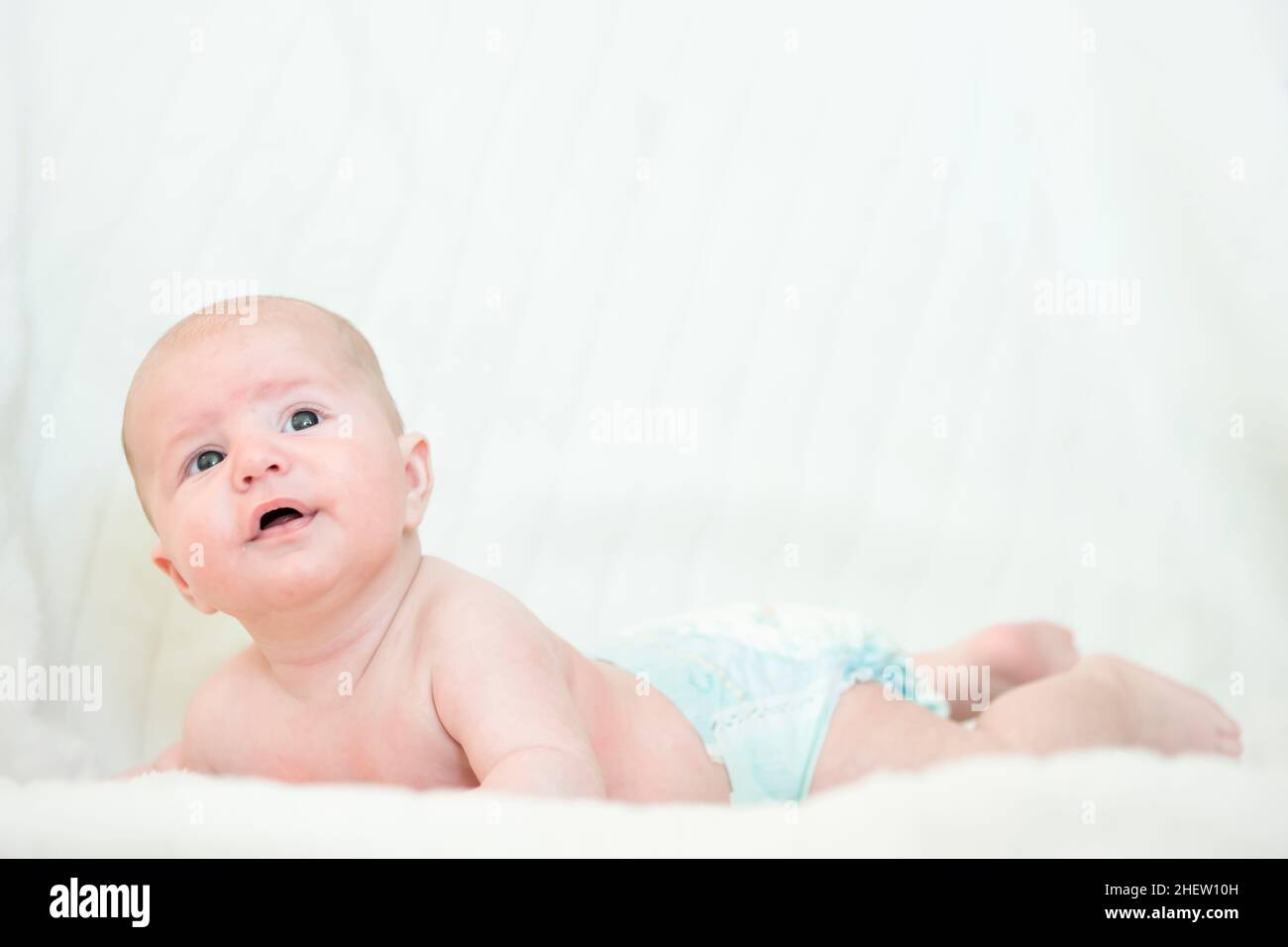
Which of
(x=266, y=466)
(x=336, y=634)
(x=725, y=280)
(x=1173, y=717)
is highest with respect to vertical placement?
(x=725, y=280)

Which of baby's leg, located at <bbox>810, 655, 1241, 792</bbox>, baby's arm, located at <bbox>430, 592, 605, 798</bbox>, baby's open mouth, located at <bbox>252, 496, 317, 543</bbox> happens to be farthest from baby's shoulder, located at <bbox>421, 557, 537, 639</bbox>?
baby's leg, located at <bbox>810, 655, 1241, 792</bbox>

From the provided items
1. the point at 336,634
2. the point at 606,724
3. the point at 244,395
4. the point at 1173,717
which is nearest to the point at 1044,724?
the point at 1173,717

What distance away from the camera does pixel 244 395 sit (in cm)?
105

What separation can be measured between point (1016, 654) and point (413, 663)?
→ 25.8 inches

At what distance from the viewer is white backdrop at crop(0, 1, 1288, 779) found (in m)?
1.56

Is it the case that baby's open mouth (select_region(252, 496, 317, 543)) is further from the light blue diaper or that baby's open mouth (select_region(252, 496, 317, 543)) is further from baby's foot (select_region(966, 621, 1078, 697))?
baby's foot (select_region(966, 621, 1078, 697))

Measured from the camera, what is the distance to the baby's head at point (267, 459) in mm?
1010

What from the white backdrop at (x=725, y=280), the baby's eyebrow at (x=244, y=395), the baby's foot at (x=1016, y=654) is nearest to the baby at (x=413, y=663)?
the baby's eyebrow at (x=244, y=395)

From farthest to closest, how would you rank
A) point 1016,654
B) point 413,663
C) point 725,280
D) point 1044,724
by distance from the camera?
point 725,280 → point 1016,654 → point 1044,724 → point 413,663

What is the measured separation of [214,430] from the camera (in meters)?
1.06

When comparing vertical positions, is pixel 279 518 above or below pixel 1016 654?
above

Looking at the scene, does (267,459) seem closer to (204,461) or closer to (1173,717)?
(204,461)

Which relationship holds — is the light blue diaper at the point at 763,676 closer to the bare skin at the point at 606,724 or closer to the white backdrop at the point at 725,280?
the bare skin at the point at 606,724
